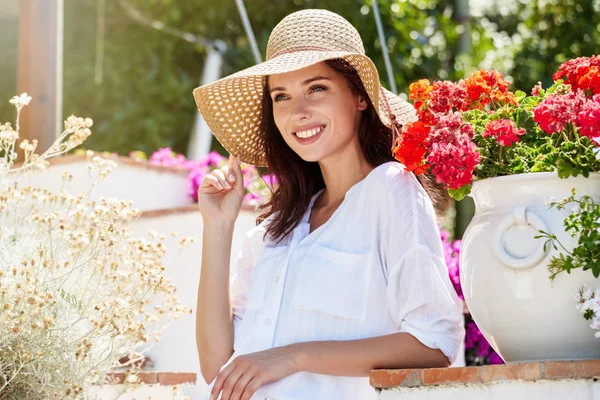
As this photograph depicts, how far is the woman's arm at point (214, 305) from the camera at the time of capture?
2.79 m

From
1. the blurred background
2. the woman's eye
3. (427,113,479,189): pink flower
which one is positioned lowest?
(427,113,479,189): pink flower

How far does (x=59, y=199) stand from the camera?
2873mm

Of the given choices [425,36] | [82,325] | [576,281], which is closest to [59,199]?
[82,325]

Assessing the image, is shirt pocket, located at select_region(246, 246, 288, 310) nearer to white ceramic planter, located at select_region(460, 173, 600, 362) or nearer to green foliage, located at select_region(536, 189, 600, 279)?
white ceramic planter, located at select_region(460, 173, 600, 362)

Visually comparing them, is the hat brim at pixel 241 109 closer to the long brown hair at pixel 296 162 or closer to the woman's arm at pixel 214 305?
the long brown hair at pixel 296 162

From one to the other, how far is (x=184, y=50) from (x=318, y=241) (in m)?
8.87

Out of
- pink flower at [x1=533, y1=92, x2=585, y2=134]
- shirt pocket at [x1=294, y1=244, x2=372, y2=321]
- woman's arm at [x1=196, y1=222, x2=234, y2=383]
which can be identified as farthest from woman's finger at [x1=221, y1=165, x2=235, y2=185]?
pink flower at [x1=533, y1=92, x2=585, y2=134]

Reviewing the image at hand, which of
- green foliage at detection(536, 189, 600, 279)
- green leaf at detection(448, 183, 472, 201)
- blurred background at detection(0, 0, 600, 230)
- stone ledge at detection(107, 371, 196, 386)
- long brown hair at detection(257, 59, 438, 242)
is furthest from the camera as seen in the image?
blurred background at detection(0, 0, 600, 230)

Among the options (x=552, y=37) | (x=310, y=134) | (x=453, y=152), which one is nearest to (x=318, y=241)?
(x=310, y=134)

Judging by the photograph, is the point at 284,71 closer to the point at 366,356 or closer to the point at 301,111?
the point at 301,111

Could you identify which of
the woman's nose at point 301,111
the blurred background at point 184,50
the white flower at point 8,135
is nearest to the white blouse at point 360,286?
the woman's nose at point 301,111

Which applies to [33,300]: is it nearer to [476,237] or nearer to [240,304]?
[240,304]

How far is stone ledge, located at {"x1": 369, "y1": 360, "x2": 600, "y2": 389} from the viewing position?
180 cm

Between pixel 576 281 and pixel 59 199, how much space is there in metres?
1.59
